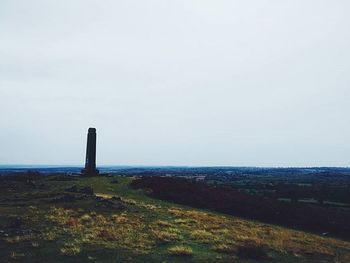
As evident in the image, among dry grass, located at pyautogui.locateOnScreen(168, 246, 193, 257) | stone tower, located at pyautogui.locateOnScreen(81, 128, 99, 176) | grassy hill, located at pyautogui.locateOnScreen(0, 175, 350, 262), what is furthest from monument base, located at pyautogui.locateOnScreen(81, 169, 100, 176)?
dry grass, located at pyautogui.locateOnScreen(168, 246, 193, 257)

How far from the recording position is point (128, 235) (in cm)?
2105

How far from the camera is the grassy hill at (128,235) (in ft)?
57.8

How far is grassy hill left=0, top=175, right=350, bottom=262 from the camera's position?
17625 millimetres

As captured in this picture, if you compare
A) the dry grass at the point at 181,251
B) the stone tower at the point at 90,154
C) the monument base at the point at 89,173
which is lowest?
the dry grass at the point at 181,251

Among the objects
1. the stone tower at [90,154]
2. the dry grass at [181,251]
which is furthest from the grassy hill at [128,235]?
the stone tower at [90,154]

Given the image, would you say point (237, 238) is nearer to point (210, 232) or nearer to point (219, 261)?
point (210, 232)

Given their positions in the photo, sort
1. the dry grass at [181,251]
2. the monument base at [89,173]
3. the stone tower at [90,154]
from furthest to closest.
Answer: the stone tower at [90,154]
the monument base at [89,173]
the dry grass at [181,251]

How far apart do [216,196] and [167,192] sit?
15.6ft

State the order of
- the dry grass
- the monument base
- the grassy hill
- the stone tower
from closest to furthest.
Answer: the grassy hill
the dry grass
the monument base
the stone tower

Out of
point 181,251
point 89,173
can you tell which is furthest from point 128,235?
point 89,173

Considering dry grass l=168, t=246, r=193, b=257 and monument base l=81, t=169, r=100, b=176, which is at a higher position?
monument base l=81, t=169, r=100, b=176

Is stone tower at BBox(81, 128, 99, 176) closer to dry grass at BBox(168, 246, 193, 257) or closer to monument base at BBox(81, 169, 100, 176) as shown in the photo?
monument base at BBox(81, 169, 100, 176)

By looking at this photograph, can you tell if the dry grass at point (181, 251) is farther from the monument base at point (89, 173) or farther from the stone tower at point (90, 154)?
the stone tower at point (90, 154)

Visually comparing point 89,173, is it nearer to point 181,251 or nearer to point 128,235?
point 128,235
